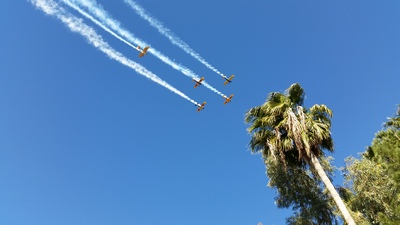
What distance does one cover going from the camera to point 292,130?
15.9 meters

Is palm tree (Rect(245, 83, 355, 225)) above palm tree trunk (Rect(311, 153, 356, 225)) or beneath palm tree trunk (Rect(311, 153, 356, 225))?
above

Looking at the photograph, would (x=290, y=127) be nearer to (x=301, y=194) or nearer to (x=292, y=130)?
(x=292, y=130)

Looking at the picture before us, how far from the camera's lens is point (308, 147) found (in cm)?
1537

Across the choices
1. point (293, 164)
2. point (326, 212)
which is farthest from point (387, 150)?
point (326, 212)

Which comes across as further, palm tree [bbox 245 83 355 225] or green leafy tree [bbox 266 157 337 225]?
green leafy tree [bbox 266 157 337 225]

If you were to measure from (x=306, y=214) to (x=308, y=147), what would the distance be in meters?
8.32

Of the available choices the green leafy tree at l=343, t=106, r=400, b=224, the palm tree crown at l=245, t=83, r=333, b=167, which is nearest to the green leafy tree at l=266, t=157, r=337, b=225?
the green leafy tree at l=343, t=106, r=400, b=224

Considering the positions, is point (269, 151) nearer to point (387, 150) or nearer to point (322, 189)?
point (387, 150)

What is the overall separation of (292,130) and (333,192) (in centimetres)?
309

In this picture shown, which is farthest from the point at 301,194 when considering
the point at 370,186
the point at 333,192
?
the point at 333,192

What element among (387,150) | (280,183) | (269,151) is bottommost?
(387,150)

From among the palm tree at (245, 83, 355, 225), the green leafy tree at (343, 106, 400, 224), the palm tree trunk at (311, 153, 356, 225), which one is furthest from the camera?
the green leafy tree at (343, 106, 400, 224)

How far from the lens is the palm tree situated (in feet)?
51.9

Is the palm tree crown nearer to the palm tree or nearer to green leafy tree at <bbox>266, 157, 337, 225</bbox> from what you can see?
the palm tree
